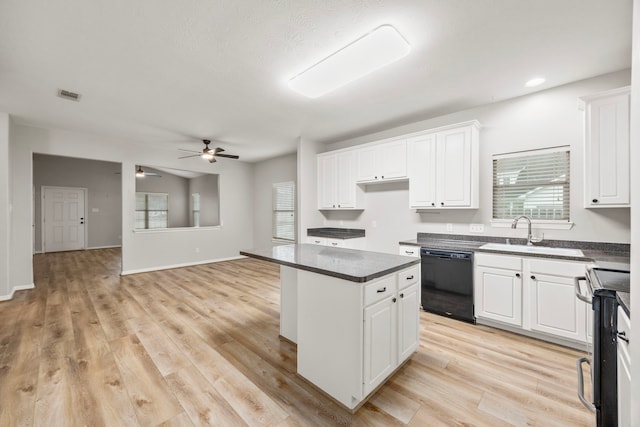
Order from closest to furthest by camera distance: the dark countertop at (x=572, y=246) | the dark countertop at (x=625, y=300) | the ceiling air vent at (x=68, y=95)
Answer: the dark countertop at (x=625, y=300) → the dark countertop at (x=572, y=246) → the ceiling air vent at (x=68, y=95)

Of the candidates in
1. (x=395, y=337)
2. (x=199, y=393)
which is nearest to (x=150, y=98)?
(x=199, y=393)

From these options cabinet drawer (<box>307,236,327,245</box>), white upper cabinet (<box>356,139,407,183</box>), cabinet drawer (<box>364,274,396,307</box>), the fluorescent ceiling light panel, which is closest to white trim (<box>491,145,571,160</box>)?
white upper cabinet (<box>356,139,407,183</box>)

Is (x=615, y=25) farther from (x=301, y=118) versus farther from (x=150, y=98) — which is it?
(x=150, y=98)

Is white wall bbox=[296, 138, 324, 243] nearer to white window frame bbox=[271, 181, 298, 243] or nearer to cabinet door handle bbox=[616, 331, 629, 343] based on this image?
white window frame bbox=[271, 181, 298, 243]

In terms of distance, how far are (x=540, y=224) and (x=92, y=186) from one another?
1158 cm

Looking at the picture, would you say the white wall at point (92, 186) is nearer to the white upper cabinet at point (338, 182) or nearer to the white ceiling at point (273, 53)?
the white ceiling at point (273, 53)

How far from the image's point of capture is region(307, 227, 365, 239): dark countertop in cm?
454

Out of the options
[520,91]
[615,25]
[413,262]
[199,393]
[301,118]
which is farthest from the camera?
[301,118]

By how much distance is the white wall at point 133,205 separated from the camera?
417 cm

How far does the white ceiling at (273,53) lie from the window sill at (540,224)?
153 centimetres

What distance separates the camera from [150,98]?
323 centimetres

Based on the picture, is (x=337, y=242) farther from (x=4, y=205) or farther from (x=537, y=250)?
(x=4, y=205)

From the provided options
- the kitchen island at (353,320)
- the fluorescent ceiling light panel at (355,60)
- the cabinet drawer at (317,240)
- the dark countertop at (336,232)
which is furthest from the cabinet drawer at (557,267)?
the cabinet drawer at (317,240)

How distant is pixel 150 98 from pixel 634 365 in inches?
174
